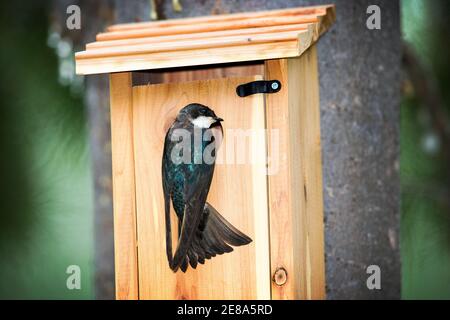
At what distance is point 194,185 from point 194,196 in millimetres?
33

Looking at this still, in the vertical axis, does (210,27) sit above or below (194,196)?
above

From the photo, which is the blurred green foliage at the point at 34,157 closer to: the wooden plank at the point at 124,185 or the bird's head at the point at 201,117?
the wooden plank at the point at 124,185

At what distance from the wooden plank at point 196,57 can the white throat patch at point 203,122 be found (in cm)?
16

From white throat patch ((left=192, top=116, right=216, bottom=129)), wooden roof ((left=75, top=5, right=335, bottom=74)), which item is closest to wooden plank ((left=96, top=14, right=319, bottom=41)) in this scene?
wooden roof ((left=75, top=5, right=335, bottom=74))

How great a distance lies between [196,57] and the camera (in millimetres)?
2188

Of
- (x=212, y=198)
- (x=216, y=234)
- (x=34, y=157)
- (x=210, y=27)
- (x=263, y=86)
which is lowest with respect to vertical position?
(x=216, y=234)

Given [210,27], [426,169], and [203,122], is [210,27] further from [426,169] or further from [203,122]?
[426,169]

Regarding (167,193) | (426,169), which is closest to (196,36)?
(167,193)

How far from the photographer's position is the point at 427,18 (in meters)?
3.19

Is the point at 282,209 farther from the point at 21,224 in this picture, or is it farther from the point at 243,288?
the point at 21,224

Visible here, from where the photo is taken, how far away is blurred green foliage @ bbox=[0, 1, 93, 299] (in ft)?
11.4

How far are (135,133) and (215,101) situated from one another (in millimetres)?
280

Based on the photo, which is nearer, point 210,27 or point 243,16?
point 210,27
